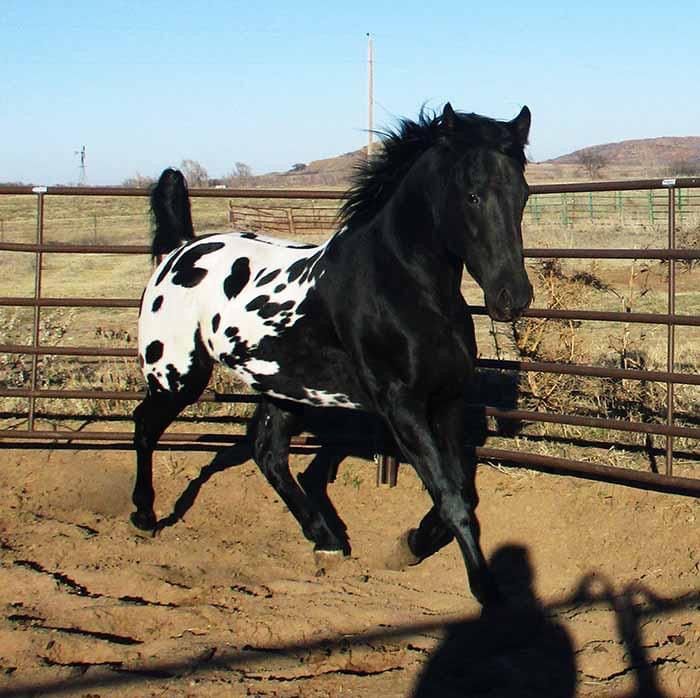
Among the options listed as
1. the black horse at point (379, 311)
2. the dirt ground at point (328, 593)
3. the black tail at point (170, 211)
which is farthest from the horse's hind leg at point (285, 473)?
the black tail at point (170, 211)

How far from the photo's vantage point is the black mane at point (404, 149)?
4.30m

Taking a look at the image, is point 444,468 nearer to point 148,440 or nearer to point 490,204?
point 490,204

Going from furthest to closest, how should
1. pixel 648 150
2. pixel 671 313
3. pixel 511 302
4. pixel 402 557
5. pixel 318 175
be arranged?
pixel 648 150 < pixel 318 175 < pixel 671 313 < pixel 402 557 < pixel 511 302

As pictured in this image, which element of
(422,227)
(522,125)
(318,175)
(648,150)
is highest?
(648,150)

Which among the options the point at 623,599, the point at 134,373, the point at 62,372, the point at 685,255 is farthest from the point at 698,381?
the point at 62,372

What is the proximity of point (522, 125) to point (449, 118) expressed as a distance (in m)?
0.33

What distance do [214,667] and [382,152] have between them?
2.58 m

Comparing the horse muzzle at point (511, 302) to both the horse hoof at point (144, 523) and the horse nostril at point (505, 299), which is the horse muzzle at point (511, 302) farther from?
the horse hoof at point (144, 523)

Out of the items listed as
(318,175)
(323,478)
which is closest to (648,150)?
(318,175)

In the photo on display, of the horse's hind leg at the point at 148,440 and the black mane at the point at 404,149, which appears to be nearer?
the black mane at the point at 404,149

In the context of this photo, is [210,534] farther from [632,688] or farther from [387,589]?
[632,688]

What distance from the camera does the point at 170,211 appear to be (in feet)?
20.8

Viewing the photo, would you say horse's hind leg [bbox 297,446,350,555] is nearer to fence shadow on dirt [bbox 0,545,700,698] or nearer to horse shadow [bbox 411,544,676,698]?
horse shadow [bbox 411,544,676,698]

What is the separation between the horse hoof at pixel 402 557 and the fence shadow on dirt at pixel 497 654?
0.56 m
